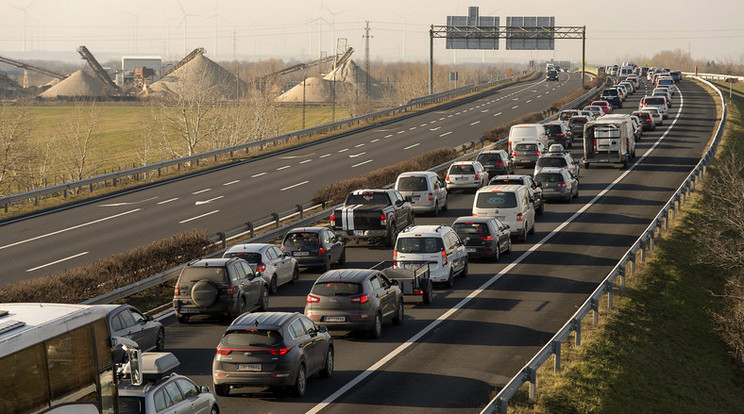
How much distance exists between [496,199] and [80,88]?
498 feet

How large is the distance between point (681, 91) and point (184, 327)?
103 meters

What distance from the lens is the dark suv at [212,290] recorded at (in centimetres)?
2266

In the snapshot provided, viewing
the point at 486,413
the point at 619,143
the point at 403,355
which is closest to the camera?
the point at 486,413

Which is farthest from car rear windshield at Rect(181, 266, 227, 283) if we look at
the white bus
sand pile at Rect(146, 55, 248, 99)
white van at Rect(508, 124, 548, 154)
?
sand pile at Rect(146, 55, 248, 99)

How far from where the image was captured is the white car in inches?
1045

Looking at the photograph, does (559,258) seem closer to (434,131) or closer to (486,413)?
(486,413)

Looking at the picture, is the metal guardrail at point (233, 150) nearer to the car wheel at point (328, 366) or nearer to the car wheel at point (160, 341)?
the car wheel at point (160, 341)

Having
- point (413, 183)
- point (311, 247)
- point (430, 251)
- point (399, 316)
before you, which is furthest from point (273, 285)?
point (413, 183)

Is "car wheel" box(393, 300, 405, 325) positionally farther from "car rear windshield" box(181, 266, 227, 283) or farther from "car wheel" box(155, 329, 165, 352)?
"car wheel" box(155, 329, 165, 352)

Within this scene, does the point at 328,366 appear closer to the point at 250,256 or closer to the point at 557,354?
the point at 557,354

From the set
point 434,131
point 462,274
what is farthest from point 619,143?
point 462,274

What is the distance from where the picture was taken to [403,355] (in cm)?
2016

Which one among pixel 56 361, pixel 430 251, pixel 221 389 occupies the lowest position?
pixel 221 389

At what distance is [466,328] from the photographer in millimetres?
22703
